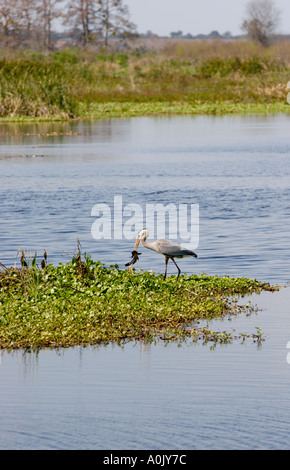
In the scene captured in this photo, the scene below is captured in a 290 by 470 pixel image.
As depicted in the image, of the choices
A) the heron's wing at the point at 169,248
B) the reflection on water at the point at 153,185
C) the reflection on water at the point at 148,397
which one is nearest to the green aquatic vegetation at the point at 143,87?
the reflection on water at the point at 153,185

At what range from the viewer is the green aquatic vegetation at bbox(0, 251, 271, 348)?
399 inches

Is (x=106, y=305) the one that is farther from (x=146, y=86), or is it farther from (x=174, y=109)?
(x=146, y=86)

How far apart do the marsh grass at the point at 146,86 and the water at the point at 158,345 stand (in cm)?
1068

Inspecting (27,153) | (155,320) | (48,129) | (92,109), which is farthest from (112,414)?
(92,109)

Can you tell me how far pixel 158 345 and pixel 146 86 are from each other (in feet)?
195

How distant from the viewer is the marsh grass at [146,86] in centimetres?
4753

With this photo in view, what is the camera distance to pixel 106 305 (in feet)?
35.6

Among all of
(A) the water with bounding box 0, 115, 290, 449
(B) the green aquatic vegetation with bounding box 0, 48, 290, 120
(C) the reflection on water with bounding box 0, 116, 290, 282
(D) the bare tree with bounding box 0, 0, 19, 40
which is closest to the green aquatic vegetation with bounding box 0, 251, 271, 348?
(A) the water with bounding box 0, 115, 290, 449

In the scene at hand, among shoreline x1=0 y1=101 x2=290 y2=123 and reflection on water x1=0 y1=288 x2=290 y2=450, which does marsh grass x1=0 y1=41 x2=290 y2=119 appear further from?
reflection on water x1=0 y1=288 x2=290 y2=450

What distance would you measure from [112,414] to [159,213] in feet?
43.3

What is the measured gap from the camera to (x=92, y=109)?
5759cm

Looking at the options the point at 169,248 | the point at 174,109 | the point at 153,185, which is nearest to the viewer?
the point at 169,248

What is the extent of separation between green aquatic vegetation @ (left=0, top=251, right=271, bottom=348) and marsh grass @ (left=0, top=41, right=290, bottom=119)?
35.4 m

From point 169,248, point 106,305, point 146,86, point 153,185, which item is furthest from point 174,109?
point 106,305
